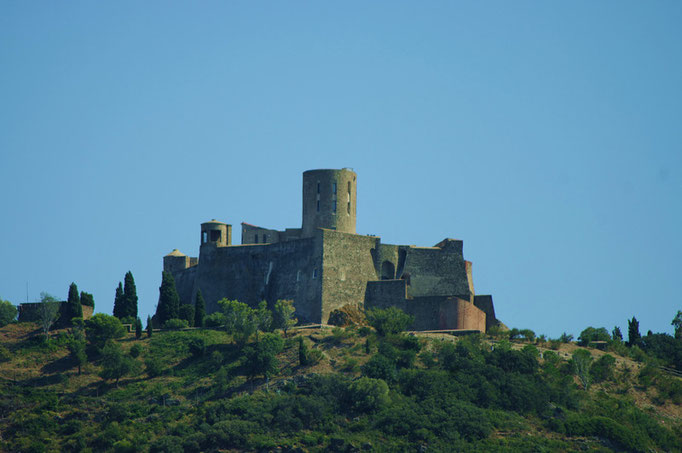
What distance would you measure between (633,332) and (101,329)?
1581 inches

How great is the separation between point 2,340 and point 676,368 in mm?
48699

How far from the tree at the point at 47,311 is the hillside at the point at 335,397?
1034mm

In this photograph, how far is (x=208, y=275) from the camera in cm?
9550

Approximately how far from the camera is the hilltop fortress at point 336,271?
88062 millimetres

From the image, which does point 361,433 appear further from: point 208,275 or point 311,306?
point 208,275

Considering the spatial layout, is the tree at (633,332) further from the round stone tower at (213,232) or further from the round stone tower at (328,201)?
the round stone tower at (213,232)

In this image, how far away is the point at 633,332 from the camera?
91.2 metres

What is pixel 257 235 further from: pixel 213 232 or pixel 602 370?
pixel 602 370

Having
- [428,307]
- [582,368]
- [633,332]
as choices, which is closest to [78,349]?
[428,307]

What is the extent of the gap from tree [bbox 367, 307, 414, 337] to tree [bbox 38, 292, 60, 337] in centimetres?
2293

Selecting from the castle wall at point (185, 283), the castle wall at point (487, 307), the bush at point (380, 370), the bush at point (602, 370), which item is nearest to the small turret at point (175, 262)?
the castle wall at point (185, 283)

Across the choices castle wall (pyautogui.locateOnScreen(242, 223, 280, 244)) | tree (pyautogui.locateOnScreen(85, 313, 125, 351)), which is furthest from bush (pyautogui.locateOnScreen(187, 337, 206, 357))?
castle wall (pyautogui.locateOnScreen(242, 223, 280, 244))

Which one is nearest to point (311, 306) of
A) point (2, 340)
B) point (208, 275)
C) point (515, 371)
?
point (208, 275)

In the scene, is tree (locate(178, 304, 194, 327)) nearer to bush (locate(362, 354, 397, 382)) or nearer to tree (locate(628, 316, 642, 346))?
bush (locate(362, 354, 397, 382))
